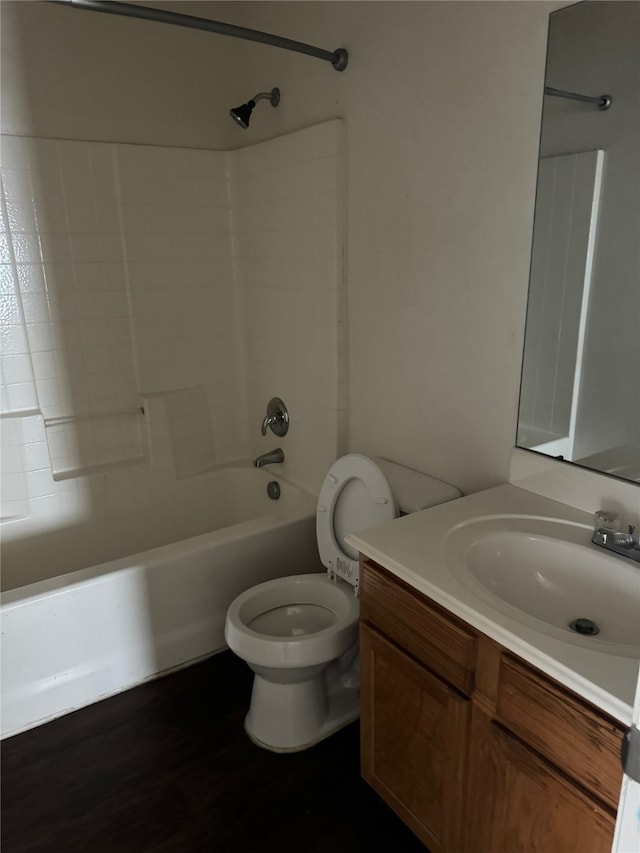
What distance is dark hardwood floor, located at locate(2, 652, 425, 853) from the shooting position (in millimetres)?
1596

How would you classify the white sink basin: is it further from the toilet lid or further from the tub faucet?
the tub faucet

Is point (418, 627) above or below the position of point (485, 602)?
below

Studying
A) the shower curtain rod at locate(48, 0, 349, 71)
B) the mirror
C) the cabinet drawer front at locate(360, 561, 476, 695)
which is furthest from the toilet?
the shower curtain rod at locate(48, 0, 349, 71)

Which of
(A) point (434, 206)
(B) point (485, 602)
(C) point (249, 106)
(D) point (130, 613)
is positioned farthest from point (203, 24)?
(D) point (130, 613)


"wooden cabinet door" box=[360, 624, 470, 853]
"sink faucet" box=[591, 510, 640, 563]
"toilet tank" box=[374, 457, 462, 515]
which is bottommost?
"wooden cabinet door" box=[360, 624, 470, 853]

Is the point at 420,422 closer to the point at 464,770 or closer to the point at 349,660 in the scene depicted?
the point at 349,660

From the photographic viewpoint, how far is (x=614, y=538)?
133 cm

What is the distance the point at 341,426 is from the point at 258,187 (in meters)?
1.09

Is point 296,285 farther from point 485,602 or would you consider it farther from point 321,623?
point 485,602

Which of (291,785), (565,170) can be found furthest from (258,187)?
(291,785)

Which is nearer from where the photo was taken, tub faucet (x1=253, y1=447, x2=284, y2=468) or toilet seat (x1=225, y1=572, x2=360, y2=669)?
toilet seat (x1=225, y1=572, x2=360, y2=669)

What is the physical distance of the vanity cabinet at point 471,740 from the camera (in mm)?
1021

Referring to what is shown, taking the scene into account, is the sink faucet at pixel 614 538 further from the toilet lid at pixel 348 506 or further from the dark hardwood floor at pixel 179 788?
the dark hardwood floor at pixel 179 788

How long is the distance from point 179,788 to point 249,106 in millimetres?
2290
